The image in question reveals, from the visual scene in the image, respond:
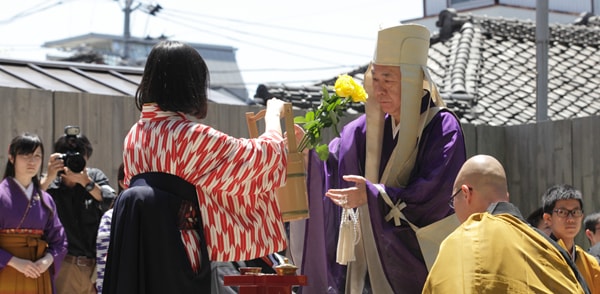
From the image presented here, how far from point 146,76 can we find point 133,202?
0.49 m

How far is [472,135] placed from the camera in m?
10.2

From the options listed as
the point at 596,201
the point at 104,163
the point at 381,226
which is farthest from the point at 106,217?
the point at 596,201

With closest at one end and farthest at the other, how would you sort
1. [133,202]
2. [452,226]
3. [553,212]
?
[133,202] < [452,226] < [553,212]

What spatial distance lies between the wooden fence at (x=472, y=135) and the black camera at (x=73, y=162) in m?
0.67

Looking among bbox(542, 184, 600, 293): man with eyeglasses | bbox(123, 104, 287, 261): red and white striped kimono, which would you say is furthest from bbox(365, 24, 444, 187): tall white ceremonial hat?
bbox(542, 184, 600, 293): man with eyeglasses

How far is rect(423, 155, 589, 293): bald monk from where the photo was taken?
10.4 feet

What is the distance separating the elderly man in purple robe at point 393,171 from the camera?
4809mm

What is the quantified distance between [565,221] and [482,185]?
2873 millimetres

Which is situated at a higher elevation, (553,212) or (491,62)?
(491,62)

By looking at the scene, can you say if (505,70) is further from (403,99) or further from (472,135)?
(403,99)

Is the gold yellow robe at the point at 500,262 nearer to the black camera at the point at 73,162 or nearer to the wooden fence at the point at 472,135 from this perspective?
the black camera at the point at 73,162

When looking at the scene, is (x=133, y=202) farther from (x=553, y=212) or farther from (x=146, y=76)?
(x=553, y=212)

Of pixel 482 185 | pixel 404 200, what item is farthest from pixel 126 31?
pixel 482 185

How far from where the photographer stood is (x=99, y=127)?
26.7 feet
